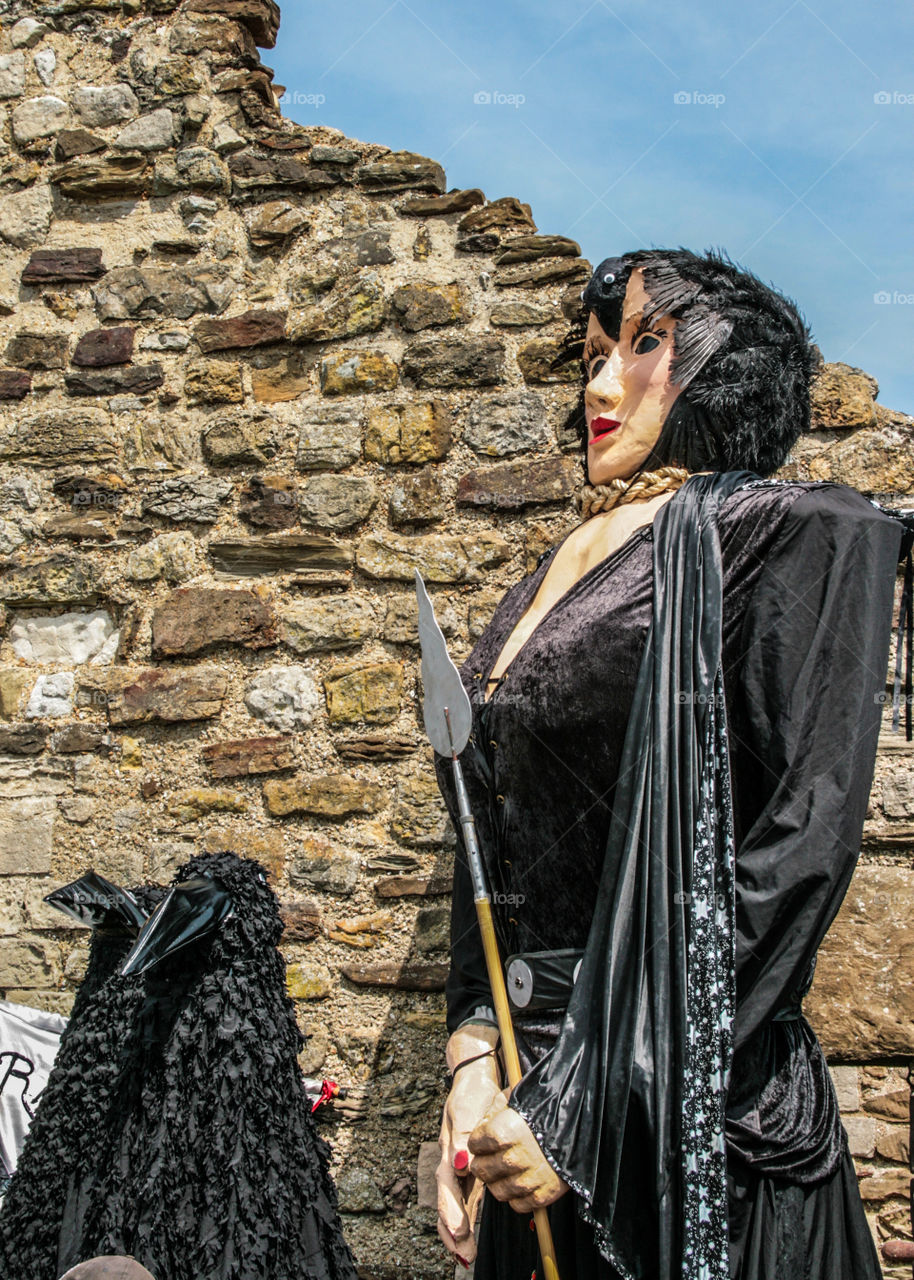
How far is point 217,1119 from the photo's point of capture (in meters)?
1.63

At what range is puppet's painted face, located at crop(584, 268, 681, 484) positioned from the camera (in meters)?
1.65

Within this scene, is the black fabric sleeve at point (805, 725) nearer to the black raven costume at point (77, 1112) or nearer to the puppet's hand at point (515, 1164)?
the puppet's hand at point (515, 1164)

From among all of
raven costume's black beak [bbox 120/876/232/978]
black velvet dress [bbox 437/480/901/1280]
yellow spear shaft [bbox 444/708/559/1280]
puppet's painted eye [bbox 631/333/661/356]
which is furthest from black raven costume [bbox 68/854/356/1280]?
puppet's painted eye [bbox 631/333/661/356]

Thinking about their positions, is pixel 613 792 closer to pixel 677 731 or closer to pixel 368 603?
pixel 677 731


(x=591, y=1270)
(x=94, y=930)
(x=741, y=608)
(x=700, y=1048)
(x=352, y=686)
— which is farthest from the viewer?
(x=352, y=686)

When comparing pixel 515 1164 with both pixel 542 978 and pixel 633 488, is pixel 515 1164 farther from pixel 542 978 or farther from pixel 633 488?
pixel 633 488

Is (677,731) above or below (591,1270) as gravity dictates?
above

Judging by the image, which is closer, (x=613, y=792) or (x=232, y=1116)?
(x=613, y=792)

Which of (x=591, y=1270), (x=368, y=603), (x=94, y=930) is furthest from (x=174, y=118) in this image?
(x=591, y=1270)

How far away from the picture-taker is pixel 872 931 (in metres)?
2.02

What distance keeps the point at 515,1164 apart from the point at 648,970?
256mm

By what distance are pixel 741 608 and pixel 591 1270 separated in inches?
32.1

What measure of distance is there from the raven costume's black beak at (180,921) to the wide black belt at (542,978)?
51 cm

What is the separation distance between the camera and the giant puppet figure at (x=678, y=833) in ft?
3.97
